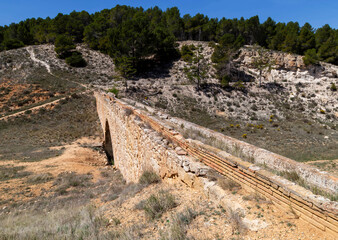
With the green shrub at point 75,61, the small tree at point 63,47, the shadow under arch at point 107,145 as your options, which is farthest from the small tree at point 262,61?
the small tree at point 63,47

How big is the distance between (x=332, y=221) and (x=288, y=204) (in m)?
0.57

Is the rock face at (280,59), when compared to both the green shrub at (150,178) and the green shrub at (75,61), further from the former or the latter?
the green shrub at (150,178)

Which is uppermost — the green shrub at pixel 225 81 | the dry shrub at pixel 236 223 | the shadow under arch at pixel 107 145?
the green shrub at pixel 225 81

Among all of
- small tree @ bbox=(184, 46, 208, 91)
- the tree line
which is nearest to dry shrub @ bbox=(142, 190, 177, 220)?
small tree @ bbox=(184, 46, 208, 91)

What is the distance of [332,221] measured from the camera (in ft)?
7.35

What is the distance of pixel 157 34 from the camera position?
37.0 m

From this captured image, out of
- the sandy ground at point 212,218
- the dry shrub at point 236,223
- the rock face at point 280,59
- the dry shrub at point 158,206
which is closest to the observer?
the sandy ground at point 212,218

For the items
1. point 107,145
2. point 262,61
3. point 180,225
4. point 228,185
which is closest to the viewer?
point 180,225

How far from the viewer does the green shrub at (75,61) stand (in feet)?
118

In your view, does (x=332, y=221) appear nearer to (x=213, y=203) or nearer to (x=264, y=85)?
(x=213, y=203)

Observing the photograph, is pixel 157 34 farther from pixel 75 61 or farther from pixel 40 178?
pixel 40 178

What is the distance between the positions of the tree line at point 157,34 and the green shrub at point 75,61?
546cm

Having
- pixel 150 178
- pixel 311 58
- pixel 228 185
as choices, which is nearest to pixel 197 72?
pixel 311 58

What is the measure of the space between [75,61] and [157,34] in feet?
51.8
